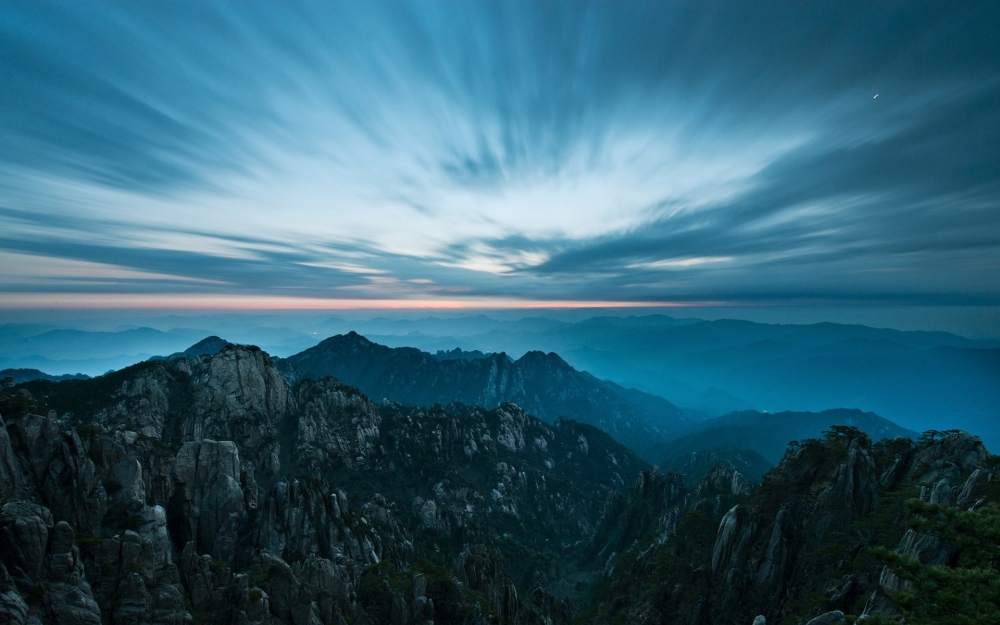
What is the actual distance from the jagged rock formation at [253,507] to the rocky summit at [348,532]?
209 millimetres

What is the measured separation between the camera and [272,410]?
104750 millimetres

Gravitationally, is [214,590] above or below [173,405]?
above

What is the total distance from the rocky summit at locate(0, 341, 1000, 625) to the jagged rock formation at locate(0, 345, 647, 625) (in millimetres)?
209

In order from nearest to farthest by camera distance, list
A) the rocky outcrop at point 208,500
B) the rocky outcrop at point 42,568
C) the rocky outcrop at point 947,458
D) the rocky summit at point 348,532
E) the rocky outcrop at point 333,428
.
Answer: the rocky outcrop at point 42,568 → the rocky summit at point 348,532 → the rocky outcrop at point 947,458 → the rocky outcrop at point 208,500 → the rocky outcrop at point 333,428

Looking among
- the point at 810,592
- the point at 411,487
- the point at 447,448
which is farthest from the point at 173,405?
the point at 810,592

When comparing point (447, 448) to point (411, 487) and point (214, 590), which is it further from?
point (214, 590)

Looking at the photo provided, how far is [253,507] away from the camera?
55.6 m

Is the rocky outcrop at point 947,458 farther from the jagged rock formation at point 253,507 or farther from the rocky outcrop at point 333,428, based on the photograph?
the rocky outcrop at point 333,428

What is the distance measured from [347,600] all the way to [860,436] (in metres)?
61.1

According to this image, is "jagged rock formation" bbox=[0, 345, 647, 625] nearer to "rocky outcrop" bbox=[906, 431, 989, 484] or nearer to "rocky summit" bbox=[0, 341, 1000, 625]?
"rocky summit" bbox=[0, 341, 1000, 625]

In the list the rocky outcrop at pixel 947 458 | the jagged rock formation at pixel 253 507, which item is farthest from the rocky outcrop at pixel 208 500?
the rocky outcrop at pixel 947 458

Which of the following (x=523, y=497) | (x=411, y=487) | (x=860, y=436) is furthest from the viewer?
(x=523, y=497)

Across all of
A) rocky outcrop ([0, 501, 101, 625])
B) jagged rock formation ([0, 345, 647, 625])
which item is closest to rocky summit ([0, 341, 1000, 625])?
rocky outcrop ([0, 501, 101, 625])

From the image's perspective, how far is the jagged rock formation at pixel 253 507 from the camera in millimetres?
26844
